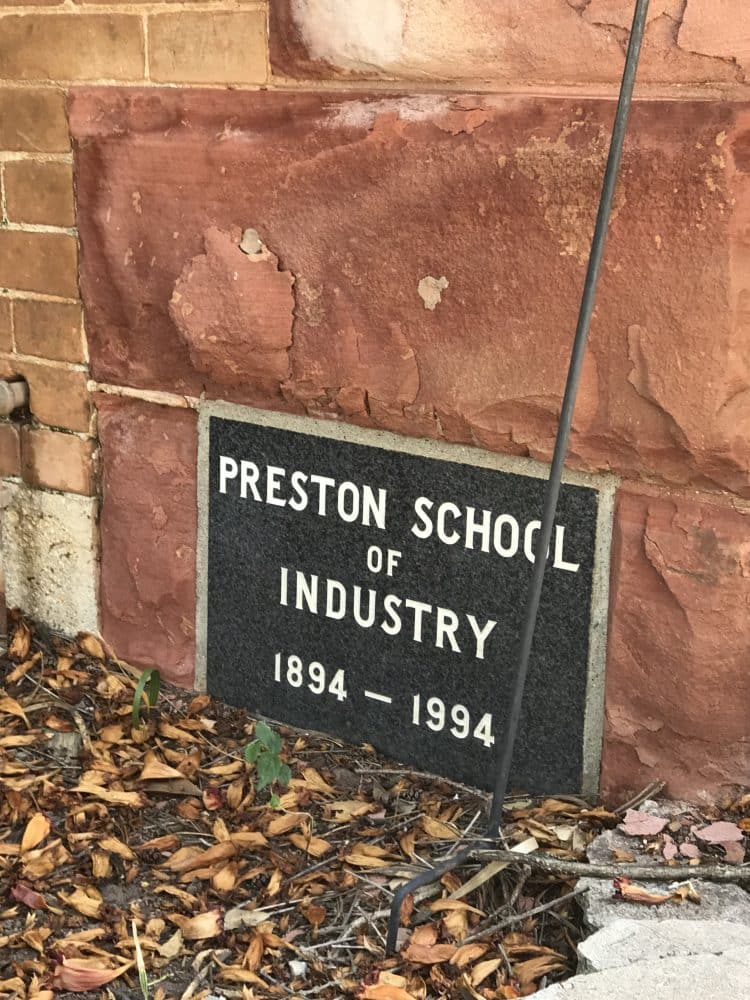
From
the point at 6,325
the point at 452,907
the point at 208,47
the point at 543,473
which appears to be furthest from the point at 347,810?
the point at 208,47

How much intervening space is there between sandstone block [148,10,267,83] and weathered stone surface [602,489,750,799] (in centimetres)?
99

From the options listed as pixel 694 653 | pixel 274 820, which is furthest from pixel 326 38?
pixel 274 820

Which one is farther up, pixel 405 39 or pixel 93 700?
pixel 405 39

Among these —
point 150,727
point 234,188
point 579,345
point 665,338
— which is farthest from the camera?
point 150,727

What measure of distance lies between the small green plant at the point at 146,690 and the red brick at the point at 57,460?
0.40 metres

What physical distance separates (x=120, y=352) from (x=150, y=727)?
729 mm

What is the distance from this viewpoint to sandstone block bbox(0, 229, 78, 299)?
248cm

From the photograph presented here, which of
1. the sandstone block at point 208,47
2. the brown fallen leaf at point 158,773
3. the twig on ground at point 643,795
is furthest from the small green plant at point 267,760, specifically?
the sandstone block at point 208,47

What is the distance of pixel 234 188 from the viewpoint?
2203 millimetres

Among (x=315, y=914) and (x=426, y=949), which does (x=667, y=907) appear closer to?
(x=426, y=949)

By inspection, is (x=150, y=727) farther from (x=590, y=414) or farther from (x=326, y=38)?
(x=326, y=38)

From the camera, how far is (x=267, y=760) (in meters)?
2.11

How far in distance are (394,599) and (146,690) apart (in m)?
0.60

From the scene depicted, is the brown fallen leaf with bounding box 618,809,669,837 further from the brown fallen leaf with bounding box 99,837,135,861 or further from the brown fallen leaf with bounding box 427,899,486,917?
the brown fallen leaf with bounding box 99,837,135,861
